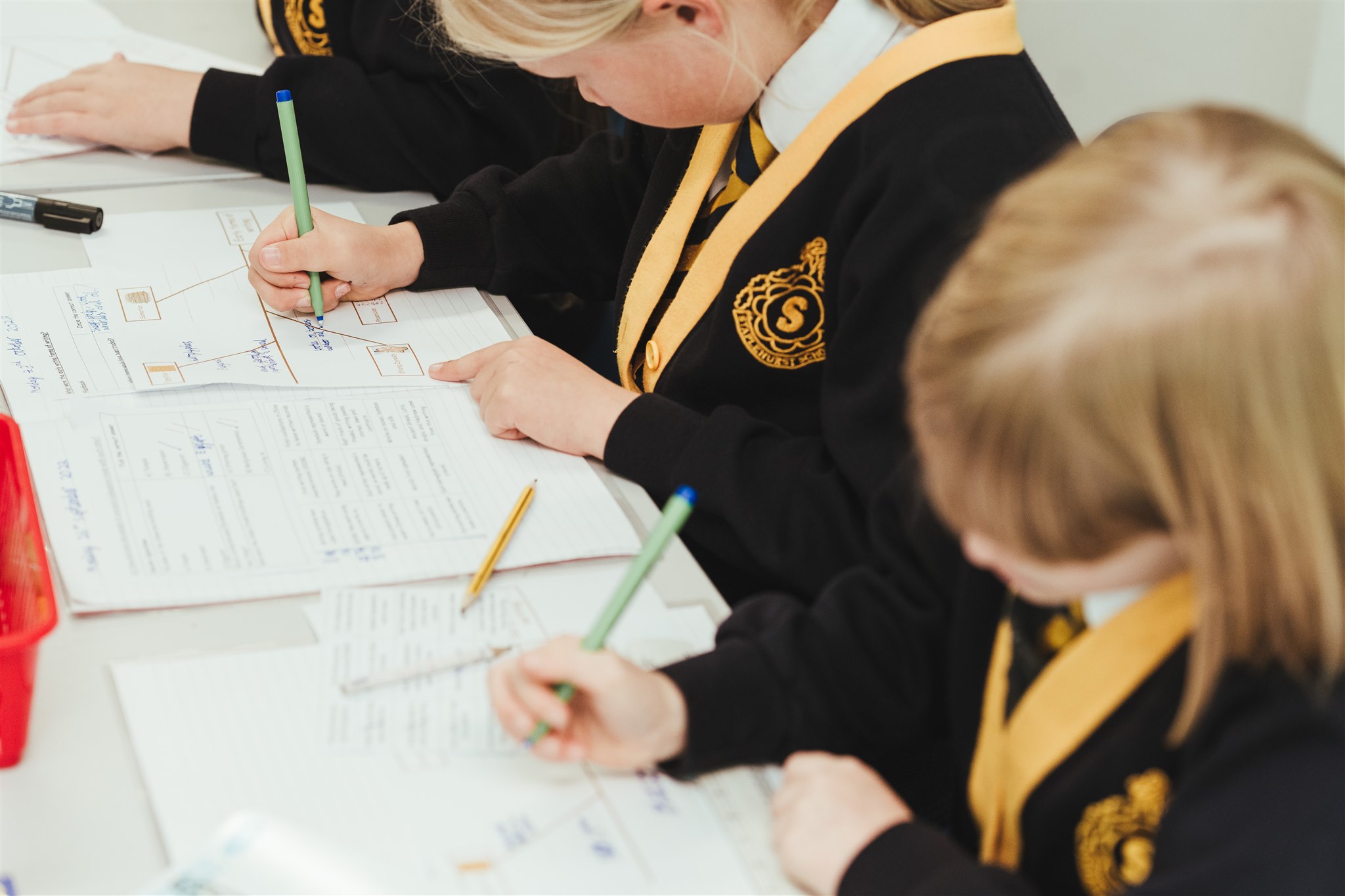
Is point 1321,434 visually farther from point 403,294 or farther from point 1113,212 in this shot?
point 403,294

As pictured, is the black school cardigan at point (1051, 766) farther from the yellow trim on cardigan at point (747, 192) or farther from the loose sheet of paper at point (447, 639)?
the yellow trim on cardigan at point (747, 192)

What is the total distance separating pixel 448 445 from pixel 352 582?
0.17 meters

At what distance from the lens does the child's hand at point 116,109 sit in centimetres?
129

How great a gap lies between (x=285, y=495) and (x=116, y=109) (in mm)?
686

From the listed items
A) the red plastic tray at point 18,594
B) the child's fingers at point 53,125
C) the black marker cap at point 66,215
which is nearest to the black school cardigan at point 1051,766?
the red plastic tray at point 18,594

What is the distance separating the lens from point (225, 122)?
1278 millimetres

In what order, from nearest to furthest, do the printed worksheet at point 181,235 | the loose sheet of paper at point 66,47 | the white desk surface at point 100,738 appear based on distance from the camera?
the white desk surface at point 100,738 < the printed worksheet at point 181,235 < the loose sheet of paper at point 66,47

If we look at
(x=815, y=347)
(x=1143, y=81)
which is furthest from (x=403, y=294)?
(x=1143, y=81)

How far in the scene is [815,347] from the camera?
3.08 feet

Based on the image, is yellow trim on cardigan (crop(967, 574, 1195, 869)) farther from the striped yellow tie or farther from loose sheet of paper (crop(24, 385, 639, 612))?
the striped yellow tie

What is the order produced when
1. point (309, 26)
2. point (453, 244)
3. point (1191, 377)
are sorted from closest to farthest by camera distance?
point (1191, 377), point (453, 244), point (309, 26)

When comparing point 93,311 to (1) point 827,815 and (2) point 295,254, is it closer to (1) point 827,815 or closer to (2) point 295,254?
(2) point 295,254

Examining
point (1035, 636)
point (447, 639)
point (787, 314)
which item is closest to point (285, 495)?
point (447, 639)

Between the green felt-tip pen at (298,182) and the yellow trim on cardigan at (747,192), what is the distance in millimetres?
268
